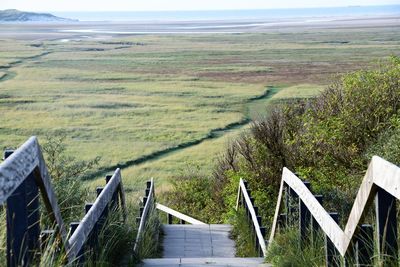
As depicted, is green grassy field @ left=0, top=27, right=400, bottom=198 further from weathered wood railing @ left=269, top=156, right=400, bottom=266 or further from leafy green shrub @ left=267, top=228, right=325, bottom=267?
weathered wood railing @ left=269, top=156, right=400, bottom=266

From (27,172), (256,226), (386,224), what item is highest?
(27,172)

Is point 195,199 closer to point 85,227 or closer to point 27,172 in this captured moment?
point 85,227

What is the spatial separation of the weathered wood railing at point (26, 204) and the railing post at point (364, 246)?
1.79 metres

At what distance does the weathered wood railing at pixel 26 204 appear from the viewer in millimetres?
3572

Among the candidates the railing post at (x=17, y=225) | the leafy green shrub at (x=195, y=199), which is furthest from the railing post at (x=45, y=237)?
the leafy green shrub at (x=195, y=199)

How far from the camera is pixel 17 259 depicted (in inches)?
Result: 159

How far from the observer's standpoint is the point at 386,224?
4184mm

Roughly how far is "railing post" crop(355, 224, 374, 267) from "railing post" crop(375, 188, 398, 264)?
0.32m

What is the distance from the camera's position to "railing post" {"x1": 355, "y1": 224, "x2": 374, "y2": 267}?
15.3 feet

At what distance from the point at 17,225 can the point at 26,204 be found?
0.39ft

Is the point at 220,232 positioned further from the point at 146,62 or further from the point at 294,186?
the point at 146,62

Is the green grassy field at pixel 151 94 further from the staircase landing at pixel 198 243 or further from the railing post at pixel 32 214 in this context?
the railing post at pixel 32 214

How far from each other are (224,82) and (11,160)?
59.8 m

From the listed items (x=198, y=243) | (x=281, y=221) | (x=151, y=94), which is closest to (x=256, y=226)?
(x=281, y=221)
